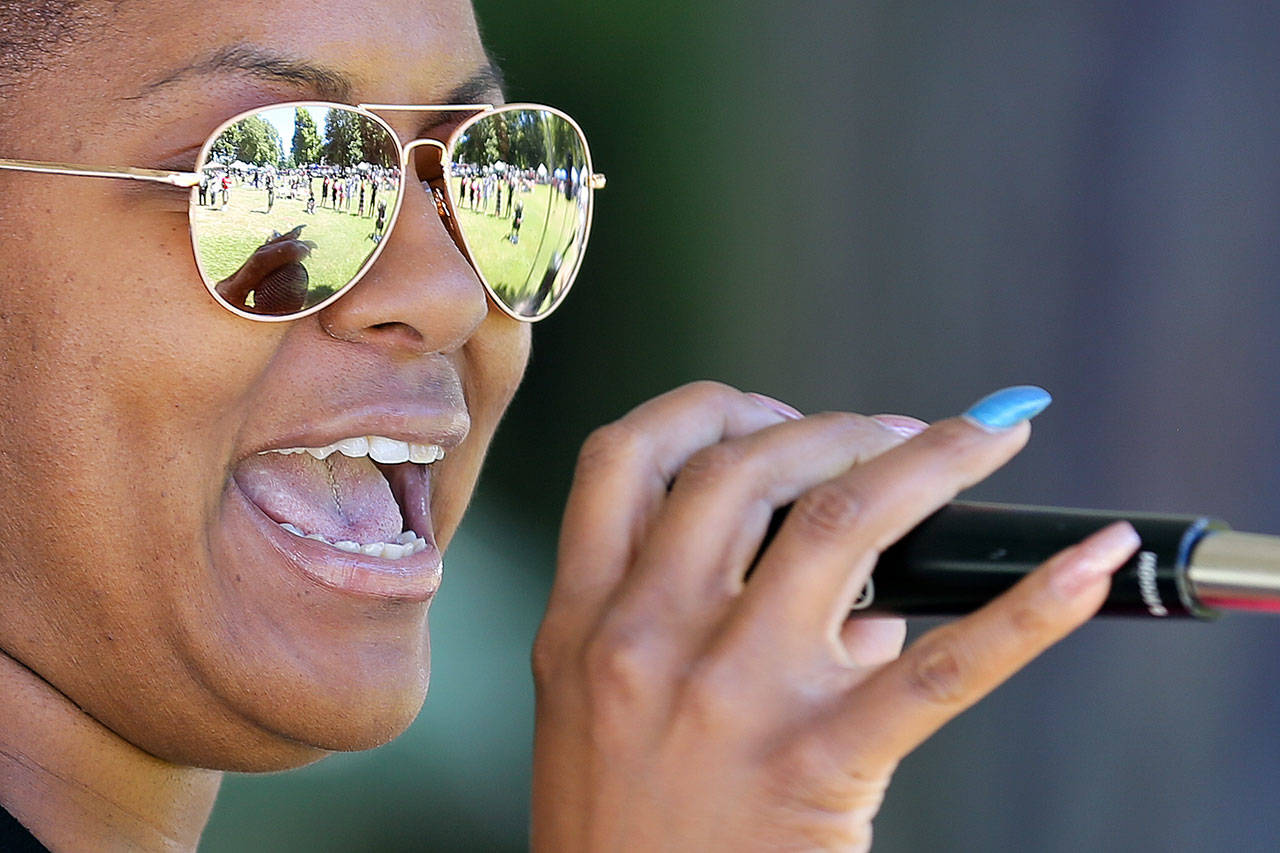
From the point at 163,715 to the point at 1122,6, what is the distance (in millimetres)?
1913

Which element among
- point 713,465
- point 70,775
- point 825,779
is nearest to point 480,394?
point 70,775

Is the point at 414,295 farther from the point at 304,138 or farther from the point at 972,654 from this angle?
the point at 972,654

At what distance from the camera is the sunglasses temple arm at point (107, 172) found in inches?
46.8

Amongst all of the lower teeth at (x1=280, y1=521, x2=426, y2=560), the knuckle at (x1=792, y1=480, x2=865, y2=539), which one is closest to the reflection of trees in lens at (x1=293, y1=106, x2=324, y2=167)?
the lower teeth at (x1=280, y1=521, x2=426, y2=560)

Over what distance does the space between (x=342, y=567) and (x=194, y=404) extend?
0.21m

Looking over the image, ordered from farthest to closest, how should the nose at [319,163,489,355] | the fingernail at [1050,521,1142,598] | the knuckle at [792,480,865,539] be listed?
the nose at [319,163,489,355], the knuckle at [792,480,865,539], the fingernail at [1050,521,1142,598]

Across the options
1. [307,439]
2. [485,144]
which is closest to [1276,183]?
[485,144]

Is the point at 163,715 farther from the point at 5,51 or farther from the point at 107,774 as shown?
the point at 5,51

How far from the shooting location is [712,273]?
3.11 metres

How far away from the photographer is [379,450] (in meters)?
1.41

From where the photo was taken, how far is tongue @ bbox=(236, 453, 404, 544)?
1.34 m

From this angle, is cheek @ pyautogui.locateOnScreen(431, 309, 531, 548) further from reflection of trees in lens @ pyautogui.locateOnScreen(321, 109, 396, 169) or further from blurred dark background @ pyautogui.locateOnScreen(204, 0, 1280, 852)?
blurred dark background @ pyautogui.locateOnScreen(204, 0, 1280, 852)

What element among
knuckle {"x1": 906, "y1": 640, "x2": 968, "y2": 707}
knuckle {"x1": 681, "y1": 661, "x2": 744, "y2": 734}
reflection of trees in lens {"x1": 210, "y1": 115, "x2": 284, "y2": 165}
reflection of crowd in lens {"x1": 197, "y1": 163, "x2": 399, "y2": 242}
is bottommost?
knuckle {"x1": 681, "y1": 661, "x2": 744, "y2": 734}

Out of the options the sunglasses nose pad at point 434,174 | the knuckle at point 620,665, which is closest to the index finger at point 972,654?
the knuckle at point 620,665
